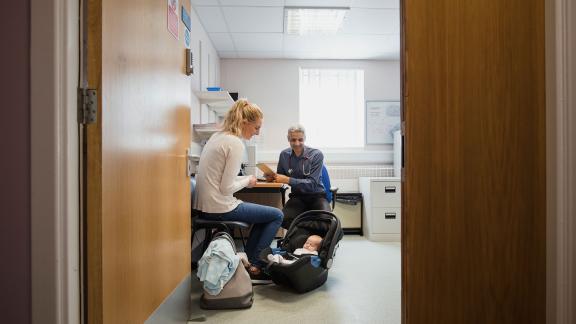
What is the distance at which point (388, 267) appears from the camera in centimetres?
303

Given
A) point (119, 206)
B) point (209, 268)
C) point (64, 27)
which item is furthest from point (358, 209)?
point (64, 27)

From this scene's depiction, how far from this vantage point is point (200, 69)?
381cm

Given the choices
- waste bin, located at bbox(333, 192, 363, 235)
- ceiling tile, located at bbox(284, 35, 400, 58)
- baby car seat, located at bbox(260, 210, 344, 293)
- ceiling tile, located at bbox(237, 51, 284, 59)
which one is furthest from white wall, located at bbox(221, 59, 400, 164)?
baby car seat, located at bbox(260, 210, 344, 293)

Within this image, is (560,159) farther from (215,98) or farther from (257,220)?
(215,98)

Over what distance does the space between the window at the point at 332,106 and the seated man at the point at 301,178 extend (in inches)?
71.4

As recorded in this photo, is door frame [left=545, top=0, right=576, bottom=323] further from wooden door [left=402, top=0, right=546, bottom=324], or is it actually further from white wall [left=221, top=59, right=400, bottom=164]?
white wall [left=221, top=59, right=400, bottom=164]

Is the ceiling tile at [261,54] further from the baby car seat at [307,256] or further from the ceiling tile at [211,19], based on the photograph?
the baby car seat at [307,256]

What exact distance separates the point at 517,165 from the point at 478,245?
0.93ft

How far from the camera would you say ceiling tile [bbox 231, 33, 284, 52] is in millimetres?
4168

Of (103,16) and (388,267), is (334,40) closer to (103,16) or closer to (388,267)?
(388,267)

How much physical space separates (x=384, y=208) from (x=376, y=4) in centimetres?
210

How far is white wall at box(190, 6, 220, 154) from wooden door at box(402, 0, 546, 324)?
2.40 meters

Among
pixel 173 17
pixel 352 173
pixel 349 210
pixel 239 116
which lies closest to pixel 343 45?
pixel 352 173

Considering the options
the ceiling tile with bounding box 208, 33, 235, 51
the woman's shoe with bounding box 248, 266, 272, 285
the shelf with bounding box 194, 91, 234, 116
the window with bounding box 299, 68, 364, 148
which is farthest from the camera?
the window with bounding box 299, 68, 364, 148
